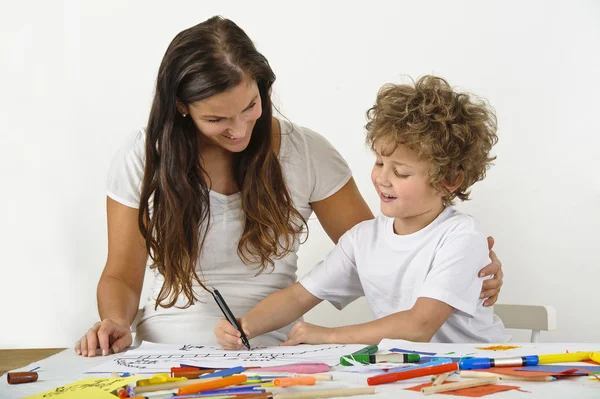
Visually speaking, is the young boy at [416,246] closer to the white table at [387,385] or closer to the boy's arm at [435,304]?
the boy's arm at [435,304]

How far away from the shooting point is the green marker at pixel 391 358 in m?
0.99

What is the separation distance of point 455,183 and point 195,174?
55 cm

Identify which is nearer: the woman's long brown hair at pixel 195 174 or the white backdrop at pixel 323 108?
the woman's long brown hair at pixel 195 174

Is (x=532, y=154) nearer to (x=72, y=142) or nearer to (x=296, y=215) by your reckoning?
(x=296, y=215)

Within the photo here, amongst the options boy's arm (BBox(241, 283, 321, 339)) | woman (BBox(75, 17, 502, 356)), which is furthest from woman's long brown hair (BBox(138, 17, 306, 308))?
boy's arm (BBox(241, 283, 321, 339))

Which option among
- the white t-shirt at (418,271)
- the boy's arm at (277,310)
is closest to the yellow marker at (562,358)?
the white t-shirt at (418,271)

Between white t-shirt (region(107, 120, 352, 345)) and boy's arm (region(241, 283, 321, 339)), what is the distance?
11 cm

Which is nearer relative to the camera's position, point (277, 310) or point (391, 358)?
point (391, 358)

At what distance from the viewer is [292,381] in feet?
2.87

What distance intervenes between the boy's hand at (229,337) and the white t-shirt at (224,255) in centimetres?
22

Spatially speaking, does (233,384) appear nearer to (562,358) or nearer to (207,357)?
(207,357)

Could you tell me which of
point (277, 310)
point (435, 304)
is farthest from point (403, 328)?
point (277, 310)

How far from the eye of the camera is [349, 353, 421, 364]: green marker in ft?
3.26

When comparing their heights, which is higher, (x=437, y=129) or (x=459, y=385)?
(x=437, y=129)
